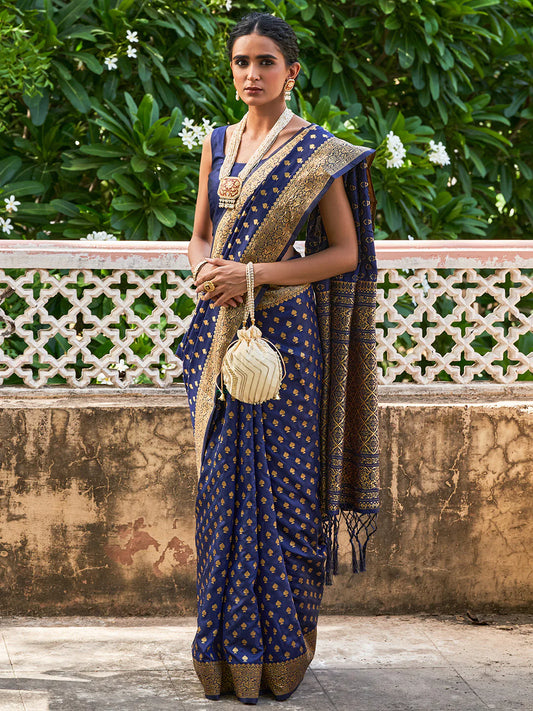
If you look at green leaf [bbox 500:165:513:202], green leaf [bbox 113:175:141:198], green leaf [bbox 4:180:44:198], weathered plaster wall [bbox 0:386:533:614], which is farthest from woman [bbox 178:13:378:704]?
green leaf [bbox 500:165:513:202]

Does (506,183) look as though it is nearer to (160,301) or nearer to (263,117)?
(160,301)

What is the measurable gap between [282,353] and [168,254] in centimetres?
99

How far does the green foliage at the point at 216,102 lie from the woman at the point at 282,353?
63.2 inches

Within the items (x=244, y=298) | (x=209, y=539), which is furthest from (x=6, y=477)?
(x=244, y=298)

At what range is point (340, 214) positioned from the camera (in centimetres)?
Answer: 304

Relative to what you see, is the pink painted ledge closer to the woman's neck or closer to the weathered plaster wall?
the weathered plaster wall

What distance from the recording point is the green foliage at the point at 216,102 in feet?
15.4

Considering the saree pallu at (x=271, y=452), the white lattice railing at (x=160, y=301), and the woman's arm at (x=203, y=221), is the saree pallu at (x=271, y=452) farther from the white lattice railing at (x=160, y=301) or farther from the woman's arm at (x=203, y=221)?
the white lattice railing at (x=160, y=301)

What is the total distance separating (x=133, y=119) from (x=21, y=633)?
2.32m

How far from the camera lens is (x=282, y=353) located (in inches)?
120

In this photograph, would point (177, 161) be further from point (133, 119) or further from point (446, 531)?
point (446, 531)

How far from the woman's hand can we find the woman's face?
48 centimetres

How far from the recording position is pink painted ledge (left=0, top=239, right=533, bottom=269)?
12.6 ft

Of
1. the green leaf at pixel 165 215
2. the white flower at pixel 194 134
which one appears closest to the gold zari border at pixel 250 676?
the green leaf at pixel 165 215
